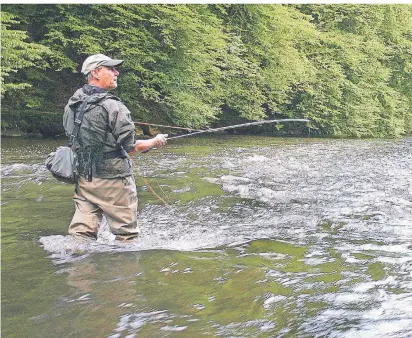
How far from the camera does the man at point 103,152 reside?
14.8 ft

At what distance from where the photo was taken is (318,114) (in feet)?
86.3

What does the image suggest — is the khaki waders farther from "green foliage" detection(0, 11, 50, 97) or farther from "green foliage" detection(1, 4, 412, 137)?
"green foliage" detection(0, 11, 50, 97)

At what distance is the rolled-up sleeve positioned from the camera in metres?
4.45

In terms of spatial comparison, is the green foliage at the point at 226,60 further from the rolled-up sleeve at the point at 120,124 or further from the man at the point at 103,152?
the rolled-up sleeve at the point at 120,124

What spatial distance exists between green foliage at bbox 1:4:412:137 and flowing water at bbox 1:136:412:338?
790 cm

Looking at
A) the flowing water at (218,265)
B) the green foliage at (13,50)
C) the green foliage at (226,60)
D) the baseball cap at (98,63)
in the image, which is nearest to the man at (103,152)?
the baseball cap at (98,63)

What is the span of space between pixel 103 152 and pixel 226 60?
16.7 m

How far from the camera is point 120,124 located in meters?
4.45

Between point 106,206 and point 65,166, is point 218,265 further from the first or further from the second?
point 65,166

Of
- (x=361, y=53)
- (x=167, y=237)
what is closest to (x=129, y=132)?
(x=167, y=237)

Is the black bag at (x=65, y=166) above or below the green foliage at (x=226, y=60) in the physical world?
below

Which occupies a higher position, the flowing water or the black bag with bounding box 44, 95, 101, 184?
the black bag with bounding box 44, 95, 101, 184

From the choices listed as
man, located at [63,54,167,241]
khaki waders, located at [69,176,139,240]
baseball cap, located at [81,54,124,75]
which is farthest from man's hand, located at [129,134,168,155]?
baseball cap, located at [81,54,124,75]

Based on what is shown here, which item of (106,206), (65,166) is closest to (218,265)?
(106,206)
